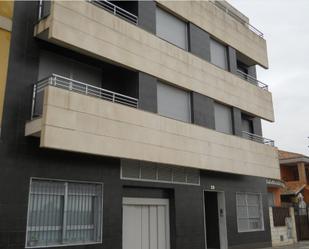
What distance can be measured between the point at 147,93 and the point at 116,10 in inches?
134

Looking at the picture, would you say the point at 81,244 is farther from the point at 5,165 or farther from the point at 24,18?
the point at 24,18

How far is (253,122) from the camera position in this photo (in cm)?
2147

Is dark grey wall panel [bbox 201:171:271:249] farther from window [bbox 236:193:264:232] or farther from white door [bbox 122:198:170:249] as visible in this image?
white door [bbox 122:198:170:249]

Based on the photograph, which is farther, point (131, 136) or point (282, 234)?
point (282, 234)

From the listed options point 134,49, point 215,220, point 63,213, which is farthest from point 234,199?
point 63,213

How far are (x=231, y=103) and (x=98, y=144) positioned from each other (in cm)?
912

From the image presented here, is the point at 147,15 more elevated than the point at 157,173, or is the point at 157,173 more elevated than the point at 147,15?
the point at 147,15

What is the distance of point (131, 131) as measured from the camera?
42.7 feet

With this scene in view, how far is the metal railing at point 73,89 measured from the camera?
11.4 meters

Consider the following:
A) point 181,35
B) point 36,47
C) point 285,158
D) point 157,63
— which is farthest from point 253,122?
point 285,158

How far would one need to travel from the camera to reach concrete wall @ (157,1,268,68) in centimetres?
1741

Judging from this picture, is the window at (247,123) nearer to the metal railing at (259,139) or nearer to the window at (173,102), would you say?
the metal railing at (259,139)

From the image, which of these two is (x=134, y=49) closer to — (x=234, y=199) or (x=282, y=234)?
(x=234, y=199)

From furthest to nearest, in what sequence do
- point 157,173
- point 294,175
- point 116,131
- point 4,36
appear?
1. point 294,175
2. point 157,173
3. point 116,131
4. point 4,36
